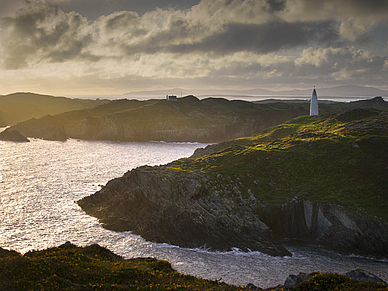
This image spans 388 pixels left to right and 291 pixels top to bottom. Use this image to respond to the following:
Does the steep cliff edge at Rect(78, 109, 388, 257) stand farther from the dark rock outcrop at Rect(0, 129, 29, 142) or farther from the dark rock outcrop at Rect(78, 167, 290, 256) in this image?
the dark rock outcrop at Rect(0, 129, 29, 142)

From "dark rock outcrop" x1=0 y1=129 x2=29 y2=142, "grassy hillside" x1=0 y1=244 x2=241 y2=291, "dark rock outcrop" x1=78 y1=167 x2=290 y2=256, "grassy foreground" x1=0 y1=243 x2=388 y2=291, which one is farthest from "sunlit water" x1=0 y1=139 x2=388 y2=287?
"dark rock outcrop" x1=0 y1=129 x2=29 y2=142

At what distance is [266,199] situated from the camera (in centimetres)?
5584

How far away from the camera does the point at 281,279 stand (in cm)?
4000

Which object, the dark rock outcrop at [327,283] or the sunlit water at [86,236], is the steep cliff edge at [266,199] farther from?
the dark rock outcrop at [327,283]

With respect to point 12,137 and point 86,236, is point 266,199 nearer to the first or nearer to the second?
point 86,236

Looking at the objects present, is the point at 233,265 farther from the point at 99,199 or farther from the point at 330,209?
the point at 99,199

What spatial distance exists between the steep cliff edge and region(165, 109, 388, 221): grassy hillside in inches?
→ 6.3

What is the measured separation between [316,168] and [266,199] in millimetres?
14404

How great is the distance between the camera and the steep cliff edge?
4956 cm

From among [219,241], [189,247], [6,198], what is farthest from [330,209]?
[6,198]

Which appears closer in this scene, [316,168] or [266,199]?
[266,199]

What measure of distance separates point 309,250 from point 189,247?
57.8 ft

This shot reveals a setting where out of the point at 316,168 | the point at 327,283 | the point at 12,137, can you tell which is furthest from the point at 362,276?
the point at 12,137

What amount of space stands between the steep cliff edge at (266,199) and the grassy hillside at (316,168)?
6.3 inches
